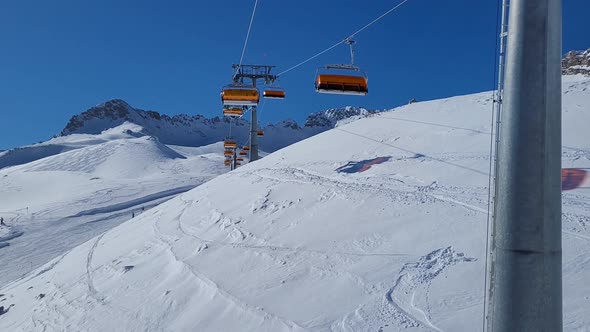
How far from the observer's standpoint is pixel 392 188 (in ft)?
36.8

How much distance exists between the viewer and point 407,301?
6473 millimetres

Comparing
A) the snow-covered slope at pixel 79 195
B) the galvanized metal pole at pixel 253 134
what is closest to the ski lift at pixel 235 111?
the galvanized metal pole at pixel 253 134

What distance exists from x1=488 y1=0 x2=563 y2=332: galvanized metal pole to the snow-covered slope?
798 inches

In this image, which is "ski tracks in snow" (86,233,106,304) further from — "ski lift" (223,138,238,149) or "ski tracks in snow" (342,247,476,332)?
"ski lift" (223,138,238,149)

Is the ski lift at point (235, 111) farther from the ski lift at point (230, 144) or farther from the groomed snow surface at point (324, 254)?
the groomed snow surface at point (324, 254)

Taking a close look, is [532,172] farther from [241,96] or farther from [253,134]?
[253,134]

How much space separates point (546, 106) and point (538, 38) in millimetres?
336

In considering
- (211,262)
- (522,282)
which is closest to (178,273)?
(211,262)

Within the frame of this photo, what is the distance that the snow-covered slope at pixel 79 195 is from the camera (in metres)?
25.8

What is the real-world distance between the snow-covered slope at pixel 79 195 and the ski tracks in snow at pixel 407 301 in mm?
16952

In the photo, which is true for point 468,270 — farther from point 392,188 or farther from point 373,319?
point 392,188

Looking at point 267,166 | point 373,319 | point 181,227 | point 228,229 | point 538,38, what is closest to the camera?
point 538,38

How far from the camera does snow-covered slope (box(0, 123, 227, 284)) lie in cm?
2581

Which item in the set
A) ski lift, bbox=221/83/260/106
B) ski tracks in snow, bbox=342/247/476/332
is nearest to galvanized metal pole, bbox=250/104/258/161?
ski lift, bbox=221/83/260/106
